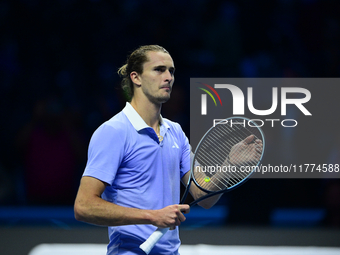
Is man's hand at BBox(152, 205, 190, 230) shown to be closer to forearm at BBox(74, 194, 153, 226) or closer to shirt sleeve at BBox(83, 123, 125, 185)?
forearm at BBox(74, 194, 153, 226)

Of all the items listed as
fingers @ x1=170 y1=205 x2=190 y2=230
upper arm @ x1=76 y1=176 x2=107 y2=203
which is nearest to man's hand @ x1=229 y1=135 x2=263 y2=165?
fingers @ x1=170 y1=205 x2=190 y2=230

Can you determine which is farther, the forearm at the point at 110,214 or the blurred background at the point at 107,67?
the blurred background at the point at 107,67

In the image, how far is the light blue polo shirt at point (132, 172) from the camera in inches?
59.7

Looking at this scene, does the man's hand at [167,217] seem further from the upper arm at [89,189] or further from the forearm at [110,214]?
the upper arm at [89,189]

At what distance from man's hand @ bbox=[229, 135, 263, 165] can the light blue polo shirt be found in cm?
28

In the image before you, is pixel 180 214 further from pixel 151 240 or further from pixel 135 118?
pixel 135 118

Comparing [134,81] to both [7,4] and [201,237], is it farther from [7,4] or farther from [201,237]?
[7,4]

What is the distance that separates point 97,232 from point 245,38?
2429 millimetres

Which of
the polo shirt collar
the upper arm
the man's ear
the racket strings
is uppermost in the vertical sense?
the man's ear

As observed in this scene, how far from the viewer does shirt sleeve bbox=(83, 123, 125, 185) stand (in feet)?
4.88

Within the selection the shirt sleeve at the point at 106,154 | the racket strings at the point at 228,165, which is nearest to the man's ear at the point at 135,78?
the shirt sleeve at the point at 106,154

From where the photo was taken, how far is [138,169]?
1.58m

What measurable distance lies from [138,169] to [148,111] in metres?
0.27

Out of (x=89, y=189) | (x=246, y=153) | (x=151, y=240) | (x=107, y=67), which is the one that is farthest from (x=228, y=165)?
(x=107, y=67)
